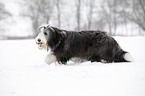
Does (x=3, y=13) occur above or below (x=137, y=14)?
above

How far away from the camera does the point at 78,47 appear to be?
9.48 ft

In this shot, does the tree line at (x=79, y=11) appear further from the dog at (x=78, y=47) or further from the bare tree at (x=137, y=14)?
the dog at (x=78, y=47)

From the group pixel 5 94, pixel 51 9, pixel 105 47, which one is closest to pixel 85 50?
pixel 105 47

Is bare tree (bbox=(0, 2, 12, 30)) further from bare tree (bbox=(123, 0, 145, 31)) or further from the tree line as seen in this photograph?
bare tree (bbox=(123, 0, 145, 31))

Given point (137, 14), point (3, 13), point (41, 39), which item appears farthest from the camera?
point (3, 13)

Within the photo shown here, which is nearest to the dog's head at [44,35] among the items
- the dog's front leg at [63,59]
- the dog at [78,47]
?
the dog at [78,47]

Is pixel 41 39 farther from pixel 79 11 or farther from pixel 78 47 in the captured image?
pixel 79 11

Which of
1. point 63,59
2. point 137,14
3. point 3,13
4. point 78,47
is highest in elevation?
point 3,13

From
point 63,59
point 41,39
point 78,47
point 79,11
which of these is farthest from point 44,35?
point 79,11

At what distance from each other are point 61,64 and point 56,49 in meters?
0.36

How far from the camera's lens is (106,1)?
57.5 ft

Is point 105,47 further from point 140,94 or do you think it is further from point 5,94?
point 5,94

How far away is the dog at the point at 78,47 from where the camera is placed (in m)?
2.77

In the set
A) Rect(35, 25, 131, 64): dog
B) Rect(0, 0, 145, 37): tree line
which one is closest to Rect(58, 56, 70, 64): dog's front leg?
Rect(35, 25, 131, 64): dog
